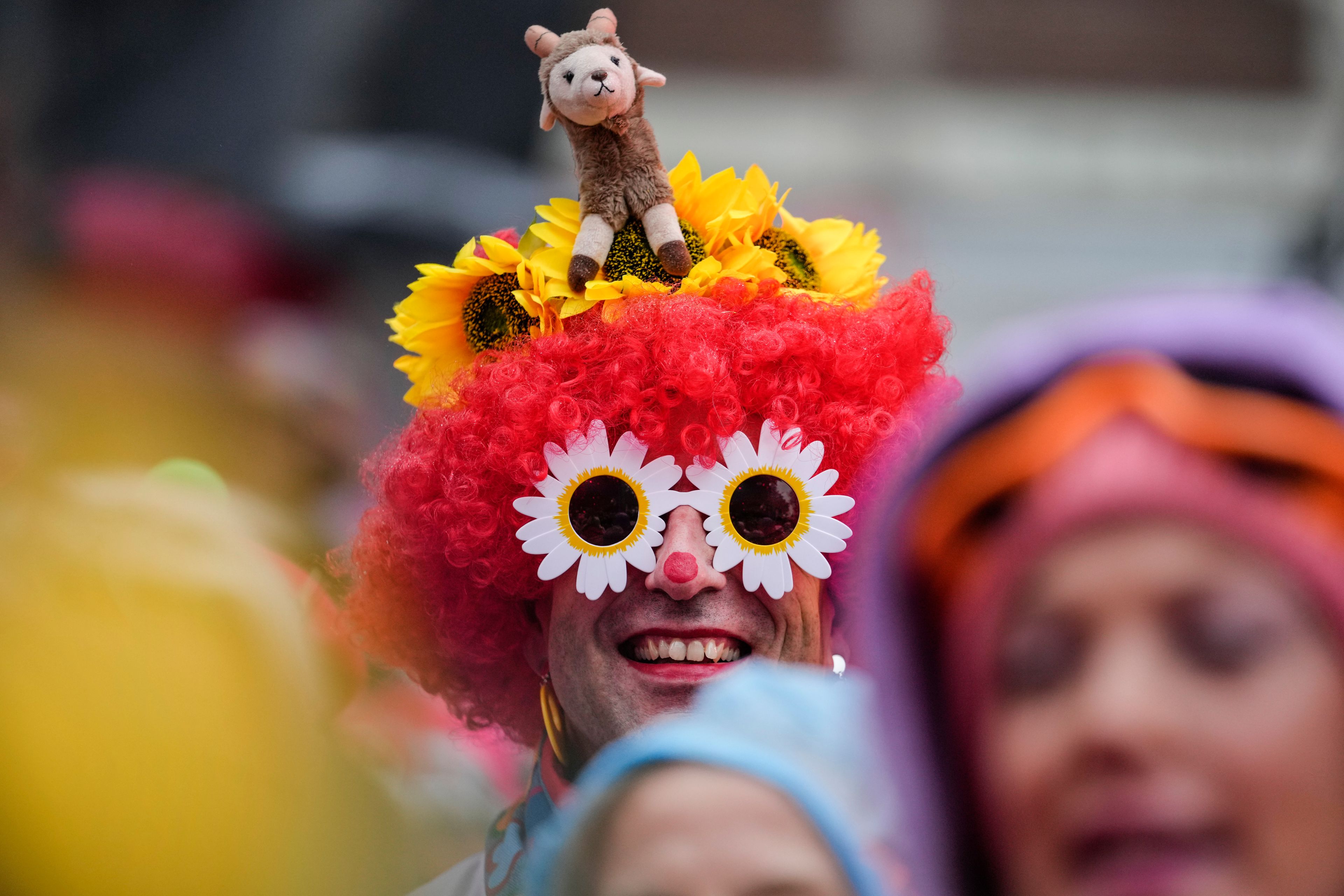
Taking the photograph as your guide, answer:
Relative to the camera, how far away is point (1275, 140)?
13594 mm

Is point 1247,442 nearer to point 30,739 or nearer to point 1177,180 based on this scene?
point 30,739

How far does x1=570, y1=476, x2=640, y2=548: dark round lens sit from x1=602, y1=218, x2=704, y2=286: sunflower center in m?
0.29

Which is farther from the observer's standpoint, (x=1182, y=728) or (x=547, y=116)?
(x=547, y=116)

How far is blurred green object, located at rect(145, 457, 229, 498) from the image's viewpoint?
2234 millimetres

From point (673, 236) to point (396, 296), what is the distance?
238 inches

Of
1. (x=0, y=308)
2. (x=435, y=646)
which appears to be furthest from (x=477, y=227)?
(x=435, y=646)

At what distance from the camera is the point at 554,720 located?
6.31ft

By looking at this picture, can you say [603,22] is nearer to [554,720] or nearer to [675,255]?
[675,255]

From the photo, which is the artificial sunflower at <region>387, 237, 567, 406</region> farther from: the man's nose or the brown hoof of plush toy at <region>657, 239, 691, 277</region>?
the man's nose

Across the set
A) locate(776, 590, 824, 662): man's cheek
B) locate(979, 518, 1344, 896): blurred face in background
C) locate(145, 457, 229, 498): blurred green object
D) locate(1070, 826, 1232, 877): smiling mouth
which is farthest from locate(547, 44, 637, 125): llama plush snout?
locate(1070, 826, 1232, 877): smiling mouth

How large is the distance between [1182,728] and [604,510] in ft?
3.49

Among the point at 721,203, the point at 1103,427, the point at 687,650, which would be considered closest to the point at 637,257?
the point at 721,203

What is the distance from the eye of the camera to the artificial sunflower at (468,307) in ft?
6.32

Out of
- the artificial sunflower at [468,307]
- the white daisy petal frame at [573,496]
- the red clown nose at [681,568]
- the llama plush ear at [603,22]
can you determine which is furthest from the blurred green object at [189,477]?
the llama plush ear at [603,22]
